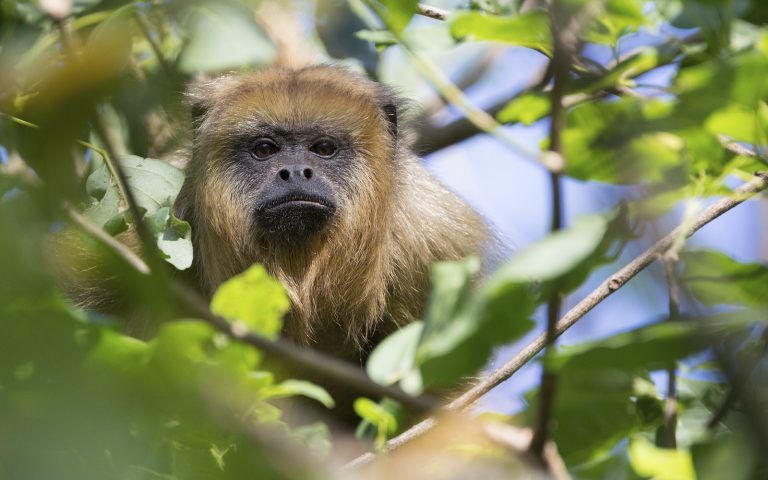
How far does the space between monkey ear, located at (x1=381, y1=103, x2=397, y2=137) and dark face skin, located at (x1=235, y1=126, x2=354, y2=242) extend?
298 mm

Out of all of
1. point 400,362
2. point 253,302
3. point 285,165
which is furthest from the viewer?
point 285,165

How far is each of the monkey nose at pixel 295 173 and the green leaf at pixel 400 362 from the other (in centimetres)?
289

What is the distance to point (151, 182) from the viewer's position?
2.64m

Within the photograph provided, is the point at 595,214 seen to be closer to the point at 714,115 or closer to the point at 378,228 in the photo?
the point at 714,115

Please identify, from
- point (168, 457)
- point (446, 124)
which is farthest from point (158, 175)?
point (446, 124)

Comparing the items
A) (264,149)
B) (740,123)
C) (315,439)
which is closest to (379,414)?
(315,439)

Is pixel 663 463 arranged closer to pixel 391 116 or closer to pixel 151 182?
pixel 151 182

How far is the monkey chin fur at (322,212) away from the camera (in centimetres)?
421

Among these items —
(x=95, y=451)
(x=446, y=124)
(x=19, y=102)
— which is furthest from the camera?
(x=446, y=124)

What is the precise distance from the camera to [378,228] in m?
4.39

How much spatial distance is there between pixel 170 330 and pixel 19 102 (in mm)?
1719

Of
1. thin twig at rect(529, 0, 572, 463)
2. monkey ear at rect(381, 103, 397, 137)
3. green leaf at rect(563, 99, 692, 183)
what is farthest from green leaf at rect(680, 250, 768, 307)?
monkey ear at rect(381, 103, 397, 137)

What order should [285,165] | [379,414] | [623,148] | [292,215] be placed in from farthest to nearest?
Result: [285,165]
[292,215]
[379,414]
[623,148]

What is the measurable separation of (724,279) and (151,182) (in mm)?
1624
